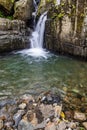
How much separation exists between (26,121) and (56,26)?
21.7ft

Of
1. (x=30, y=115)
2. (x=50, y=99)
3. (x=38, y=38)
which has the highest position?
(x=38, y=38)

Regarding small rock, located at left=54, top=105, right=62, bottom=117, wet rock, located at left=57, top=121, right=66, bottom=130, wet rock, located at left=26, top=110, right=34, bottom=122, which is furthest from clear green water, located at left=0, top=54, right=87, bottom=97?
wet rock, located at left=57, top=121, right=66, bottom=130

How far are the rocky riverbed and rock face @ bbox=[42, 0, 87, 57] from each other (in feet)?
13.2

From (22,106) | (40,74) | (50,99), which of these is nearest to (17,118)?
(22,106)

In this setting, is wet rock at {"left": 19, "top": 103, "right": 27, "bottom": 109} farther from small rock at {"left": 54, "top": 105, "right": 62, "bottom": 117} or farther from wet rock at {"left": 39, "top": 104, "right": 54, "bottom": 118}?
small rock at {"left": 54, "top": 105, "right": 62, "bottom": 117}

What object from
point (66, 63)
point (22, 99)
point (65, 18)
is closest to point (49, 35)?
point (65, 18)

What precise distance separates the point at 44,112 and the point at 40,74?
312cm

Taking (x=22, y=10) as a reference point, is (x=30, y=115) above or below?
below

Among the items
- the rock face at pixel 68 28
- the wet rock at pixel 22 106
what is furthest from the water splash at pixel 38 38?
the wet rock at pixel 22 106

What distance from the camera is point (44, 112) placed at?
5023mm

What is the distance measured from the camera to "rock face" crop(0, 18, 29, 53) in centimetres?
1048

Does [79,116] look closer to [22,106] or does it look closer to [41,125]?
[41,125]

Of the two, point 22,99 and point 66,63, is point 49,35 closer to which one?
point 66,63

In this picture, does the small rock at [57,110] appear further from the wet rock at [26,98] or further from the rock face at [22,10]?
the rock face at [22,10]
